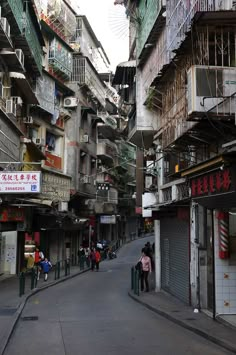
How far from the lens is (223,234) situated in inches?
530

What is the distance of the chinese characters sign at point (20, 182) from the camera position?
17.2 meters

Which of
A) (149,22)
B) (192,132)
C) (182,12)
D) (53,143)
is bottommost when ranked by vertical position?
(192,132)

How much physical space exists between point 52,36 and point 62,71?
2.43 m

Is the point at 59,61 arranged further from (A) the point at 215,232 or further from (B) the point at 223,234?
(B) the point at 223,234

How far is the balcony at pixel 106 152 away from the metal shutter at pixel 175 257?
85.8 feet

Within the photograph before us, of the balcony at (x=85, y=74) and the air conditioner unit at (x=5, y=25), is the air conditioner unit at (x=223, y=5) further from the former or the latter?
the balcony at (x=85, y=74)

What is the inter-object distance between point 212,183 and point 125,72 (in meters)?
13.9

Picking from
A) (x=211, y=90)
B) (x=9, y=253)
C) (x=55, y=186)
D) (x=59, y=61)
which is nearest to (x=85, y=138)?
(x=59, y=61)

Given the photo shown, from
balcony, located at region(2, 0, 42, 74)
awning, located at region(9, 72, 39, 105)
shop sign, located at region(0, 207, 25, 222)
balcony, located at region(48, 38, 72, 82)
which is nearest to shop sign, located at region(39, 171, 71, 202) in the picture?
shop sign, located at region(0, 207, 25, 222)

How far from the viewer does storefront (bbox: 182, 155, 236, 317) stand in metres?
10.9

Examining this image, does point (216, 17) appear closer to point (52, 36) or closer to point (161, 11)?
point (161, 11)

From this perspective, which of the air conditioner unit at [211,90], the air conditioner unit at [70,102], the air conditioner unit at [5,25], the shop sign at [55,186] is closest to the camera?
the air conditioner unit at [211,90]

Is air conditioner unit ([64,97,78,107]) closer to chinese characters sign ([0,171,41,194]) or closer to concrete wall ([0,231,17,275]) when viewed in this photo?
concrete wall ([0,231,17,275])

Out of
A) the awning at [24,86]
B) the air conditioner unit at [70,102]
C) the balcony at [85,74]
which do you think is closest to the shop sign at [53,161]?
the air conditioner unit at [70,102]
